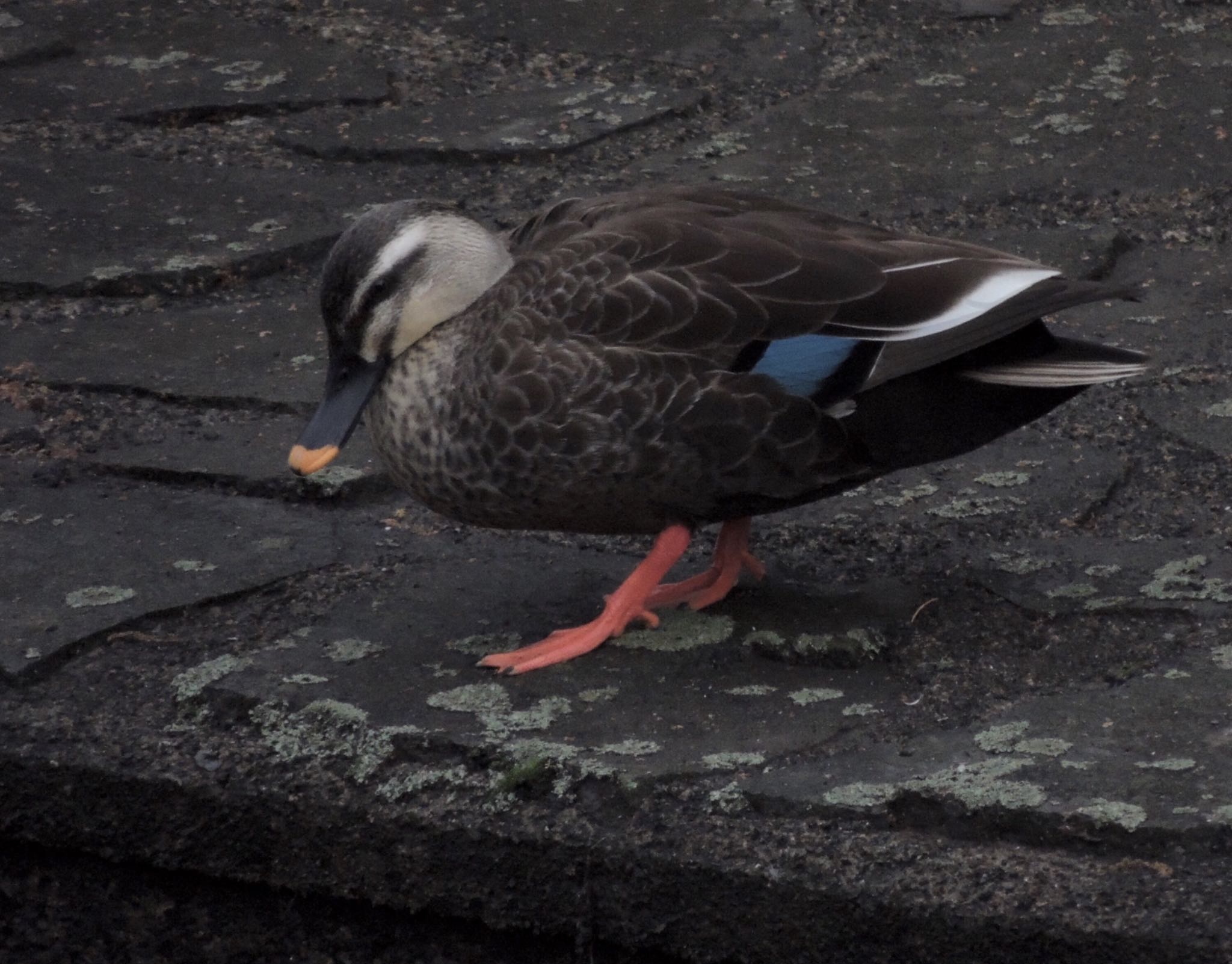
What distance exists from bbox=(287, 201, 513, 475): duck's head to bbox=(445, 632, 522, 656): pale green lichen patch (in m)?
0.39

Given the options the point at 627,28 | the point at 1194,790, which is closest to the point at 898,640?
the point at 1194,790

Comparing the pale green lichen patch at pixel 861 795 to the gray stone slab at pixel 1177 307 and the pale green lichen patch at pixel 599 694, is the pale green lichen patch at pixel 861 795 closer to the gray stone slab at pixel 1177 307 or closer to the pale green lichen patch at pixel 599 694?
the pale green lichen patch at pixel 599 694

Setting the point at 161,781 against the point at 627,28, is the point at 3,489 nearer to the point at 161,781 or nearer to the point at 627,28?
the point at 161,781

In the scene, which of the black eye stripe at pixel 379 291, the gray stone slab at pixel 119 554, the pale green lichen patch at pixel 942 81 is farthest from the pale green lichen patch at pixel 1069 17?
the gray stone slab at pixel 119 554

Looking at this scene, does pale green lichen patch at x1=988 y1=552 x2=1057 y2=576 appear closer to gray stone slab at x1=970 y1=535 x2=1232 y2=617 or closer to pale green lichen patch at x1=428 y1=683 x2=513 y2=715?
gray stone slab at x1=970 y1=535 x2=1232 y2=617

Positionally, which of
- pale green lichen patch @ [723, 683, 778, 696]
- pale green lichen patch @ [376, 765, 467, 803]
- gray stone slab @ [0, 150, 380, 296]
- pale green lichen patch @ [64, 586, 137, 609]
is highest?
gray stone slab @ [0, 150, 380, 296]

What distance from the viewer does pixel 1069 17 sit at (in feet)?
14.5

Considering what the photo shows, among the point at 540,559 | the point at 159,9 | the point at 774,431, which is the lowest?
the point at 540,559

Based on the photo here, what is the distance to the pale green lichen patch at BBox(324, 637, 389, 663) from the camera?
245cm

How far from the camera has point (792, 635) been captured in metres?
2.53

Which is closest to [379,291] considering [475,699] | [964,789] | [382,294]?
[382,294]

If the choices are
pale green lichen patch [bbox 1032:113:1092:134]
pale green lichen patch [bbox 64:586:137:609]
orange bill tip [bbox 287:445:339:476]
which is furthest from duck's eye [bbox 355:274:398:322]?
pale green lichen patch [bbox 1032:113:1092:134]

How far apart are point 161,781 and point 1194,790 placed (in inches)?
47.6

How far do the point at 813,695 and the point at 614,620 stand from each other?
1.16 feet
